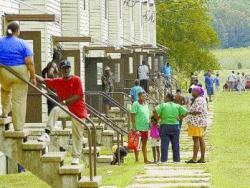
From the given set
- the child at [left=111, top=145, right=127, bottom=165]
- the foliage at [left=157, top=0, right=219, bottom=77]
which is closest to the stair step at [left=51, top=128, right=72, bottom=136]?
the child at [left=111, top=145, right=127, bottom=165]

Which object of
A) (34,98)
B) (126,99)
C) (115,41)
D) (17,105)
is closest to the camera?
(17,105)

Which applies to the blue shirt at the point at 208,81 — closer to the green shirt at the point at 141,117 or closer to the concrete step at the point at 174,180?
the green shirt at the point at 141,117

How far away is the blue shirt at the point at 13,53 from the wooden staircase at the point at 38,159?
1105 mm

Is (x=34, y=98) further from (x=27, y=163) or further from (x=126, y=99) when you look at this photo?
(x=126, y=99)

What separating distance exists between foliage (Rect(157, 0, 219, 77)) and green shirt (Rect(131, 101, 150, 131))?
6085cm

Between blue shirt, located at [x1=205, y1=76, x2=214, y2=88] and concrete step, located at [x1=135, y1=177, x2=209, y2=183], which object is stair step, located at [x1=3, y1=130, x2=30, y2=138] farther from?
blue shirt, located at [x1=205, y1=76, x2=214, y2=88]

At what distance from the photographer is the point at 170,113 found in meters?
26.5

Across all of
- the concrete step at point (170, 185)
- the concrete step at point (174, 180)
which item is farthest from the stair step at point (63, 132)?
the concrete step at point (170, 185)

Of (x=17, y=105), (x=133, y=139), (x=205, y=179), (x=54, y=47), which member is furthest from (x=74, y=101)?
(x=54, y=47)

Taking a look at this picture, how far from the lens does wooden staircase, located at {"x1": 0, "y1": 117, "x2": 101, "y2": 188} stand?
60.9ft

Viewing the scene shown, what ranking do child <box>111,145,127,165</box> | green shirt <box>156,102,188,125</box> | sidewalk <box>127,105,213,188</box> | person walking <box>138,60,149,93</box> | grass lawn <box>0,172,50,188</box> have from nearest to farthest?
sidewalk <box>127,105,213,188</box>, grass lawn <box>0,172,50,188</box>, green shirt <box>156,102,188,125</box>, child <box>111,145,127,165</box>, person walking <box>138,60,149,93</box>

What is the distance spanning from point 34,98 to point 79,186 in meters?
10.7

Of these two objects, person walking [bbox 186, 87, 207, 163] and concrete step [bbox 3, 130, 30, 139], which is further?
person walking [bbox 186, 87, 207, 163]

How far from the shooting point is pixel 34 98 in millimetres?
28906
